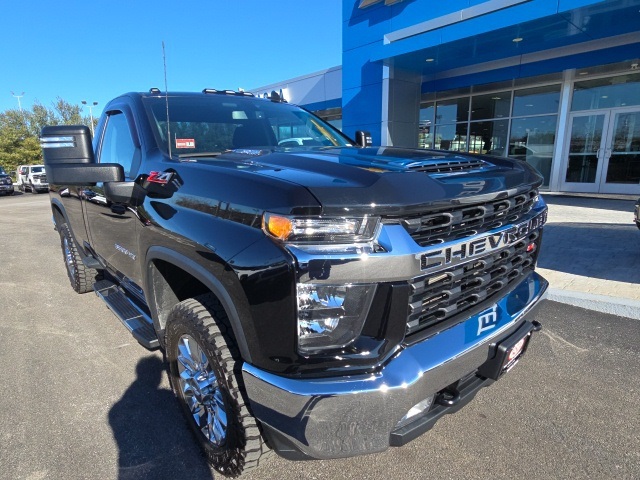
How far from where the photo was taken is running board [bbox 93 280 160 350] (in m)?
2.49

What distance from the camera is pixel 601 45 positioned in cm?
1079

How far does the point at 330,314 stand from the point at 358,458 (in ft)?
3.76

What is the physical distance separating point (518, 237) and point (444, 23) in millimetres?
10517

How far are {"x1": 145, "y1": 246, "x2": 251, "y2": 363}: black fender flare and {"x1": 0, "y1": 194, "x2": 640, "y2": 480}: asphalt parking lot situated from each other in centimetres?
68

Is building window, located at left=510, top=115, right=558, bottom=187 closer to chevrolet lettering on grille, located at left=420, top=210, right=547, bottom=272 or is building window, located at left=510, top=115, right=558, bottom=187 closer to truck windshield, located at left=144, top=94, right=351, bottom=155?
truck windshield, located at left=144, top=94, right=351, bottom=155

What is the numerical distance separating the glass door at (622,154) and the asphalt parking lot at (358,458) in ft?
33.1

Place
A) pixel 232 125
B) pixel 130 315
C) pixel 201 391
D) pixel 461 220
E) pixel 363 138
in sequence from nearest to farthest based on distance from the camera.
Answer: pixel 461 220 → pixel 201 391 → pixel 130 315 → pixel 232 125 → pixel 363 138

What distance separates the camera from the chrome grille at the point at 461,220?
5.10 feet

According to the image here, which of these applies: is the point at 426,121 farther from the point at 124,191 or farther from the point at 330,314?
the point at 330,314

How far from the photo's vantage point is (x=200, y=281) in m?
1.97

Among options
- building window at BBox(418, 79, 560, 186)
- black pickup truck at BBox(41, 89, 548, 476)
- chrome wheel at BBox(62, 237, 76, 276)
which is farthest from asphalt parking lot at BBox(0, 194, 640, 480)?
building window at BBox(418, 79, 560, 186)

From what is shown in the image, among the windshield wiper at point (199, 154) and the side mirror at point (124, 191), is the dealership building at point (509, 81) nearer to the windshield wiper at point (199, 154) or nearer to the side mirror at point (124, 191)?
the windshield wiper at point (199, 154)

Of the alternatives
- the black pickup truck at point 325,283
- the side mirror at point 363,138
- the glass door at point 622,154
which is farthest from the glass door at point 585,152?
the black pickup truck at point 325,283

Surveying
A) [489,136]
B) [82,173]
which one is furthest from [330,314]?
[489,136]
